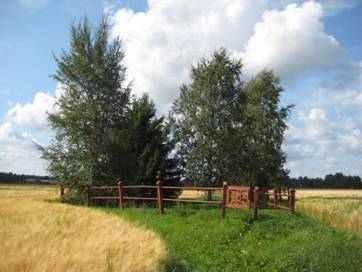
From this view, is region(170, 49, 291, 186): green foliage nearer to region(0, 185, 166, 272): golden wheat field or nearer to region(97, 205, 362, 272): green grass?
region(97, 205, 362, 272): green grass

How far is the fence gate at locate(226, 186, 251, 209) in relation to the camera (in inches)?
680

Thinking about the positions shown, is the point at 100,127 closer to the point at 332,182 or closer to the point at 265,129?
the point at 265,129

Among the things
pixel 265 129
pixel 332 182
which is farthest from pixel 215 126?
pixel 332 182

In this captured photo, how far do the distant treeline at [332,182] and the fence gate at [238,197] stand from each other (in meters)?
108

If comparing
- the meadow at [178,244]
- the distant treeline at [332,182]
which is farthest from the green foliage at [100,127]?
the distant treeline at [332,182]

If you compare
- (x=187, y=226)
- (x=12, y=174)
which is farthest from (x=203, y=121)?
(x=12, y=174)

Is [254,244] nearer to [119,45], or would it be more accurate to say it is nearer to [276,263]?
[276,263]

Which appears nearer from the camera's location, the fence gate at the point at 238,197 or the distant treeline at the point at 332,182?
the fence gate at the point at 238,197

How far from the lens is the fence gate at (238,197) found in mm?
17281

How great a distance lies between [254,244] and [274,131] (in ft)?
101

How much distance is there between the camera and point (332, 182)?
135m

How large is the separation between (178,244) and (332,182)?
13033cm

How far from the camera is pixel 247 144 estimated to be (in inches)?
1435

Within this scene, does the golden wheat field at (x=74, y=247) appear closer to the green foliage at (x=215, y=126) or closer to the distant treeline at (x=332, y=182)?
the green foliage at (x=215, y=126)
